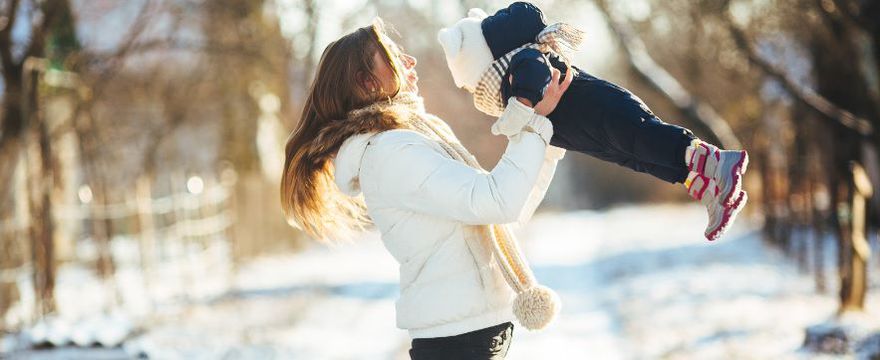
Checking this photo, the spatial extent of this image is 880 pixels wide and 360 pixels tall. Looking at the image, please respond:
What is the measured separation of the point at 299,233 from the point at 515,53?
18967 mm

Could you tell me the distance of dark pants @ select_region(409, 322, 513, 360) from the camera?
112 inches

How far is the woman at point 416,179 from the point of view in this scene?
9.04 ft

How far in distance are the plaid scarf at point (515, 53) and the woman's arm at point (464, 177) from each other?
0.84 ft

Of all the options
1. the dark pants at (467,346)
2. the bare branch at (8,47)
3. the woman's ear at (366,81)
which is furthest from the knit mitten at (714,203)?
the bare branch at (8,47)

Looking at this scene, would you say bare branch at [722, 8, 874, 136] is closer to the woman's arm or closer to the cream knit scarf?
the cream knit scarf

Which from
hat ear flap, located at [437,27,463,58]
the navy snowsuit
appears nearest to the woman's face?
hat ear flap, located at [437,27,463,58]

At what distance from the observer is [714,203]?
291 cm

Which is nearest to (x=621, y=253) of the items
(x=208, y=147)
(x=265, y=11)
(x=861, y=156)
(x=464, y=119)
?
(x=861, y=156)

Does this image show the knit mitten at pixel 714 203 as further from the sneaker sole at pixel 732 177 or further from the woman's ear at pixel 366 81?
the woman's ear at pixel 366 81

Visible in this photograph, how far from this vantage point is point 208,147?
98.6 feet

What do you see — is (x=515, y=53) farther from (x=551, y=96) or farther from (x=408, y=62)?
(x=408, y=62)

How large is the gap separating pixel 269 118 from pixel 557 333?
47.8 ft

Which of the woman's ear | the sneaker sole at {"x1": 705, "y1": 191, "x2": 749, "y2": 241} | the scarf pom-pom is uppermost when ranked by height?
the woman's ear

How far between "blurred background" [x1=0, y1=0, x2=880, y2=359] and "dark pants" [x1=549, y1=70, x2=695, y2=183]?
73cm
